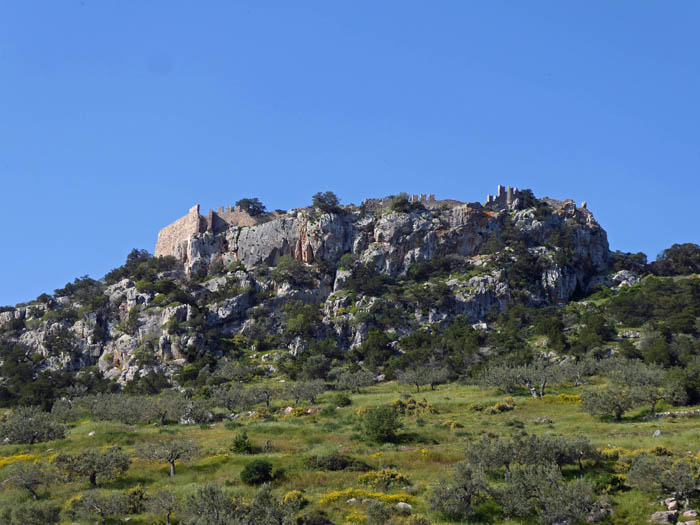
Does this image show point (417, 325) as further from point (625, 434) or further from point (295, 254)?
point (625, 434)

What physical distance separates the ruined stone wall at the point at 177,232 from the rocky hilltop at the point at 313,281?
1.21 ft

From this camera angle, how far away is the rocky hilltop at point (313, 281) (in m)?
101

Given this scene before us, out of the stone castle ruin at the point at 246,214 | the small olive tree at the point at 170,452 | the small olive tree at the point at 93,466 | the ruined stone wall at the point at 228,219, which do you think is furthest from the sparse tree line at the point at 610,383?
the ruined stone wall at the point at 228,219

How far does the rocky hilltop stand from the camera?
3994 inches

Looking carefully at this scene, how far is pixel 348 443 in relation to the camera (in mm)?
41094

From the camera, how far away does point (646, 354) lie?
6831 cm

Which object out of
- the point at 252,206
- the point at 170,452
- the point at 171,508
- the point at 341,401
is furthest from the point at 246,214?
the point at 171,508

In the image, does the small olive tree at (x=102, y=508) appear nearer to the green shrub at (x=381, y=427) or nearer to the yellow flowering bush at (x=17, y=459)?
the yellow flowering bush at (x=17, y=459)

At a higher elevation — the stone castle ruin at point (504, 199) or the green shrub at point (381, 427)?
the stone castle ruin at point (504, 199)

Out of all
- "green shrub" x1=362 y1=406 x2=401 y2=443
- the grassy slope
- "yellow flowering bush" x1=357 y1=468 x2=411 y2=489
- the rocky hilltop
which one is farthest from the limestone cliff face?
"yellow flowering bush" x1=357 y1=468 x2=411 y2=489

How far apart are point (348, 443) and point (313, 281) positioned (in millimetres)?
74168

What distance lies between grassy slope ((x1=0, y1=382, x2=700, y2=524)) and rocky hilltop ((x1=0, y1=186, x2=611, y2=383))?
44039 mm

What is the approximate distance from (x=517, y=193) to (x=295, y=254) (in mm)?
49014

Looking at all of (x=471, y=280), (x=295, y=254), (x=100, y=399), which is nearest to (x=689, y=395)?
(x=100, y=399)
